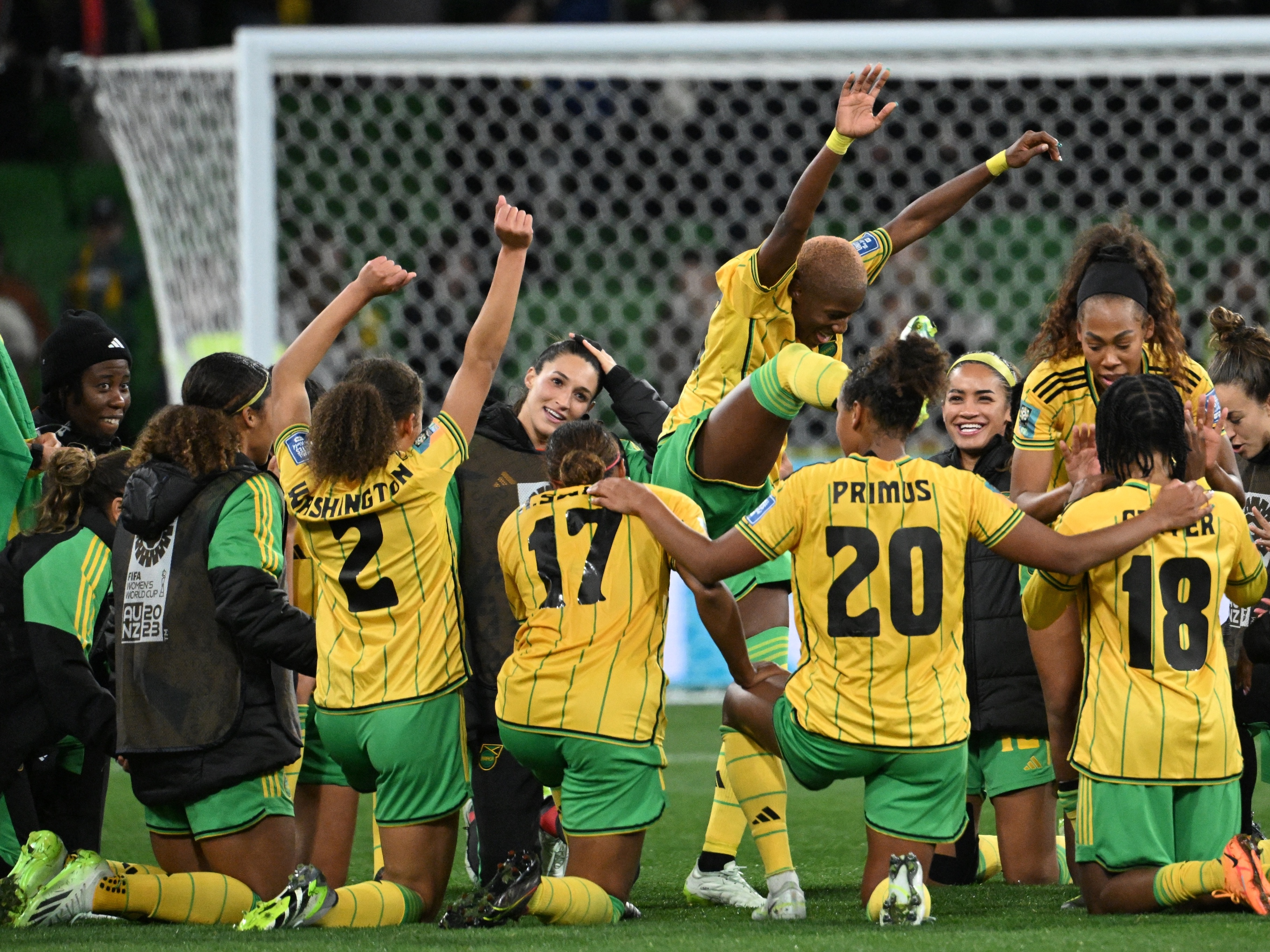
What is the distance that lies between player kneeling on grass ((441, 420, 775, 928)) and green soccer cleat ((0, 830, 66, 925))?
3.61ft

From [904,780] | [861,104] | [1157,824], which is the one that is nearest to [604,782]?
[904,780]

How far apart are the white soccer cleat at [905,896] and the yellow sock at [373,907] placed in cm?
119

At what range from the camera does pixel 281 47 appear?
770cm

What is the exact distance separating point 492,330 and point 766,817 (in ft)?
4.88

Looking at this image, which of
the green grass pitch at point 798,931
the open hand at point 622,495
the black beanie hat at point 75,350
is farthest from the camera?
the black beanie hat at point 75,350

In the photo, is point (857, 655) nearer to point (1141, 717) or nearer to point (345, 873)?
point (1141, 717)

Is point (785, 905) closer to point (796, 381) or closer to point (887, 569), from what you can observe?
point (887, 569)

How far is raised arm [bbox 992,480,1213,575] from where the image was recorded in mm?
3910

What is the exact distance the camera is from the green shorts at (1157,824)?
3916 millimetres

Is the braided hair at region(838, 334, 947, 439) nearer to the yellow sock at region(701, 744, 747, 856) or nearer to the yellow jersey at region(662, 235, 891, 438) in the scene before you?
the yellow jersey at region(662, 235, 891, 438)

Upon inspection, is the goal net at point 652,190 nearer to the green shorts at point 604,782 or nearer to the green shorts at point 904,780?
the green shorts at point 604,782

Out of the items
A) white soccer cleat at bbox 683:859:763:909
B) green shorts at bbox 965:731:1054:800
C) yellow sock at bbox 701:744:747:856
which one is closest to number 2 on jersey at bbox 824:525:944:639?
yellow sock at bbox 701:744:747:856

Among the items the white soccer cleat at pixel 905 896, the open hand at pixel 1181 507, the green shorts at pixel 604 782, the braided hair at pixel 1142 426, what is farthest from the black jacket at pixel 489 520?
A: the open hand at pixel 1181 507

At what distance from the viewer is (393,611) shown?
4191mm
